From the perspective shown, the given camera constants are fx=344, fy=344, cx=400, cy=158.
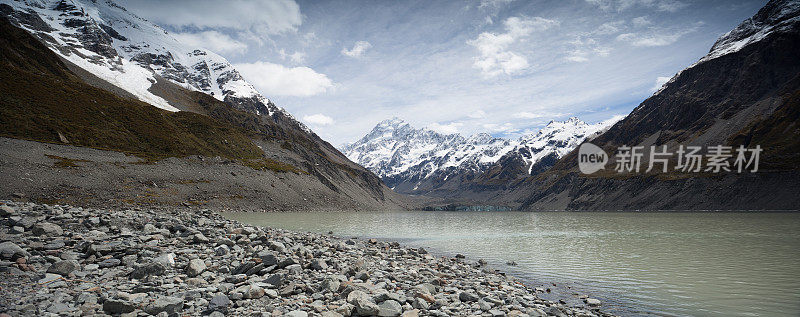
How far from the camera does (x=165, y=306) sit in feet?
28.5

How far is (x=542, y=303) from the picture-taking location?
1336 cm

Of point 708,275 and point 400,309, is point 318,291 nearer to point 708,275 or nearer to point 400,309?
point 400,309

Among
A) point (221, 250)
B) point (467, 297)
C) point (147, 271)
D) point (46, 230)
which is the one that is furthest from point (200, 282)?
point (46, 230)

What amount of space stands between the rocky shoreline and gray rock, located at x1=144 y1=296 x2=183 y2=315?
23 millimetres

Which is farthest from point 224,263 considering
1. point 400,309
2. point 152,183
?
point 152,183

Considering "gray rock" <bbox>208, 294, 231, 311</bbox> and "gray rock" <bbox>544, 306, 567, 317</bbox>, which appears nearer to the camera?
"gray rock" <bbox>208, 294, 231, 311</bbox>

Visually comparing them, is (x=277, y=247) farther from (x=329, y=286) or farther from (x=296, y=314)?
(x=296, y=314)

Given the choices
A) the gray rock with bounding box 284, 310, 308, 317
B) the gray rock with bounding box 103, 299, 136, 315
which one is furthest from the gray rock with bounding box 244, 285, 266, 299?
the gray rock with bounding box 103, 299, 136, 315

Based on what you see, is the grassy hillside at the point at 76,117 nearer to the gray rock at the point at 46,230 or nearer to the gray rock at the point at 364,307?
the gray rock at the point at 46,230

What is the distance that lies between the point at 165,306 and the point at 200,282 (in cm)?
279

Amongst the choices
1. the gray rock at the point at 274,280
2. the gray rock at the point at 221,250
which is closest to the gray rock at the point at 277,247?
the gray rock at the point at 221,250

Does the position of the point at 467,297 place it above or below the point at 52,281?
above

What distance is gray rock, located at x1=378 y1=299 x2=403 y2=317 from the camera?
936 cm

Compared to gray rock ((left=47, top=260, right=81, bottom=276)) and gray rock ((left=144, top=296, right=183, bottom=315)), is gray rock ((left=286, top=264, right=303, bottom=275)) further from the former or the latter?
gray rock ((left=47, top=260, right=81, bottom=276))
